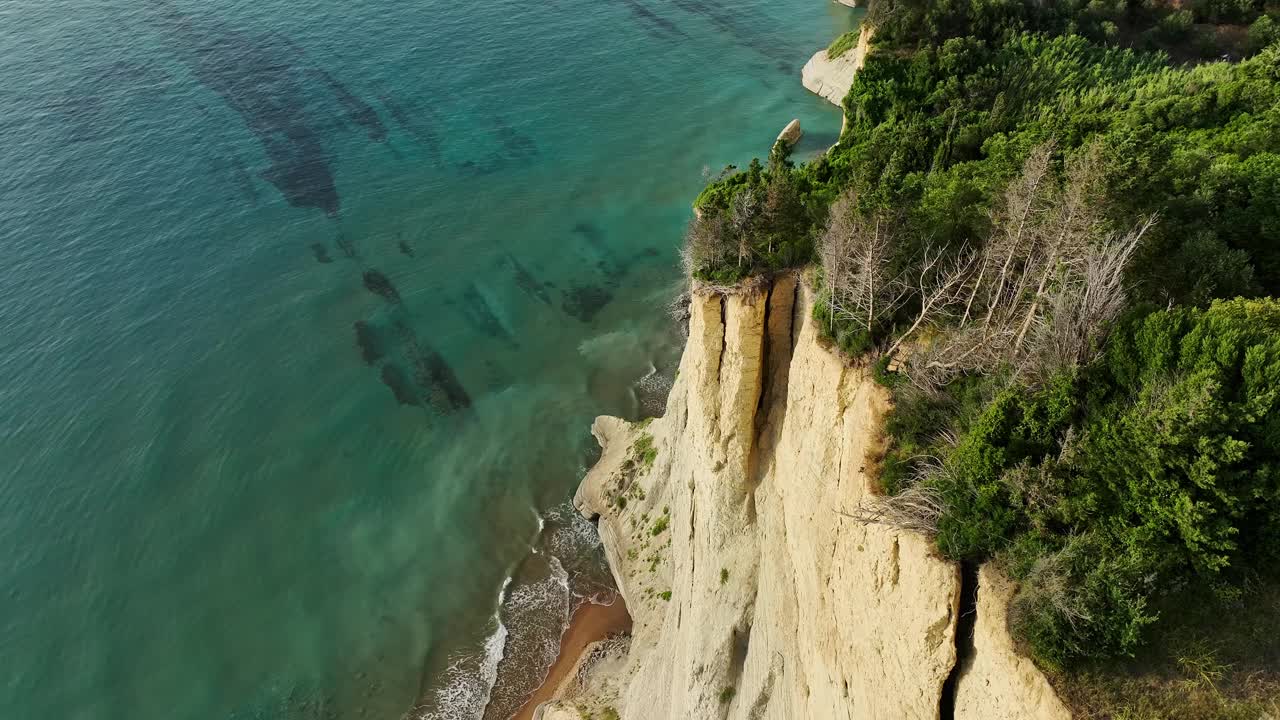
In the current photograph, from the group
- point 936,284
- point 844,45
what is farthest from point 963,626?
point 844,45

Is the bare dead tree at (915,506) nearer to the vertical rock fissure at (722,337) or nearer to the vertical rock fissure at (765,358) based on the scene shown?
the vertical rock fissure at (765,358)

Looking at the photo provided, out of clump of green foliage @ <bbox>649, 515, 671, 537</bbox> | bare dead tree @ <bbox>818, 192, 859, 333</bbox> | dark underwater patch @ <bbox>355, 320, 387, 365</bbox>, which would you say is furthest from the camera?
dark underwater patch @ <bbox>355, 320, 387, 365</bbox>

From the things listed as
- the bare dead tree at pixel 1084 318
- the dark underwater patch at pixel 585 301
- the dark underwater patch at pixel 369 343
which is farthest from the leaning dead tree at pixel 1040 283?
the dark underwater patch at pixel 369 343

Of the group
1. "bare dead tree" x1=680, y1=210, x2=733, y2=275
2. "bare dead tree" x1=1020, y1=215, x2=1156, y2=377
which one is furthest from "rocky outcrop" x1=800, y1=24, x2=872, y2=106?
"bare dead tree" x1=1020, y1=215, x2=1156, y2=377

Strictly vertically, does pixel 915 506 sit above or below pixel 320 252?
above

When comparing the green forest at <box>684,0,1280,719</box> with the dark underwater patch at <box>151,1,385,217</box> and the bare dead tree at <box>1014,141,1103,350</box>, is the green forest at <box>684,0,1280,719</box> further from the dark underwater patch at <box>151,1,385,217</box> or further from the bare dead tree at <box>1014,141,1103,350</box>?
the dark underwater patch at <box>151,1,385,217</box>

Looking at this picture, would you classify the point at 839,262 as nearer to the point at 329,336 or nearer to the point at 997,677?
the point at 997,677
